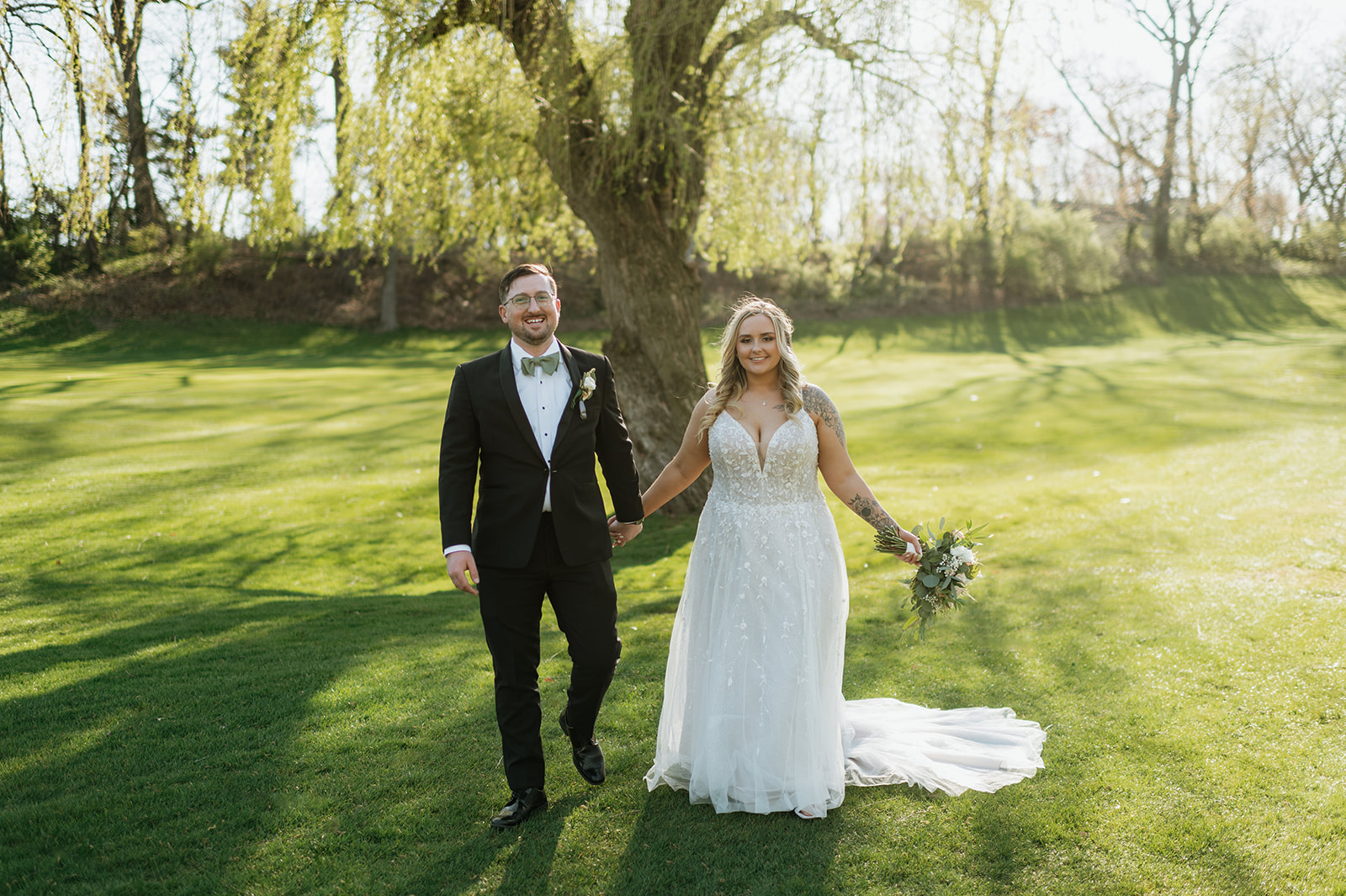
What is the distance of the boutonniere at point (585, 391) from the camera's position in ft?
12.5

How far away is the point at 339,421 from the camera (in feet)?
52.0

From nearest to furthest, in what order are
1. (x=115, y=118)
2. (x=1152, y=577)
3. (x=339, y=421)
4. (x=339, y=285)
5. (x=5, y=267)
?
(x=115, y=118)
(x=1152, y=577)
(x=339, y=421)
(x=5, y=267)
(x=339, y=285)

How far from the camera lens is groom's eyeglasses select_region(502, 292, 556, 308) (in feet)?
12.0

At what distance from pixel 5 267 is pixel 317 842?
108 ft

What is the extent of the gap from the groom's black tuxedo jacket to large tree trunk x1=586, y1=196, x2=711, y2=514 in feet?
19.4

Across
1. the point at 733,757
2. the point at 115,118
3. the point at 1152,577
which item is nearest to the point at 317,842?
the point at 733,757

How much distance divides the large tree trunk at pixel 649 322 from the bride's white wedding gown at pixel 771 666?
5623mm

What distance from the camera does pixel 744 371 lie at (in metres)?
4.18

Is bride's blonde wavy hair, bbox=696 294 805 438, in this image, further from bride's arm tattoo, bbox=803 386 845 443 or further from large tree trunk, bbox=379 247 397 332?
large tree trunk, bbox=379 247 397 332

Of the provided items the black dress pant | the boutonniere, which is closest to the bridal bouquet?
the black dress pant

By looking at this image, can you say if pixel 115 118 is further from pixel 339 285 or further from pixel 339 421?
pixel 339 285

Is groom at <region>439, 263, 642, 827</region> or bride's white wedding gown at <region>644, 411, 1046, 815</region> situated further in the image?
bride's white wedding gown at <region>644, 411, 1046, 815</region>

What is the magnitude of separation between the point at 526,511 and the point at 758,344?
4.15 feet

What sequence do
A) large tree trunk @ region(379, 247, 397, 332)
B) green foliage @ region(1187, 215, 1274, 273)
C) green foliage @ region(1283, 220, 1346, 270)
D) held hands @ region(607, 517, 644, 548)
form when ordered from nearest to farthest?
held hands @ region(607, 517, 644, 548) < large tree trunk @ region(379, 247, 397, 332) < green foliage @ region(1283, 220, 1346, 270) < green foliage @ region(1187, 215, 1274, 273)
